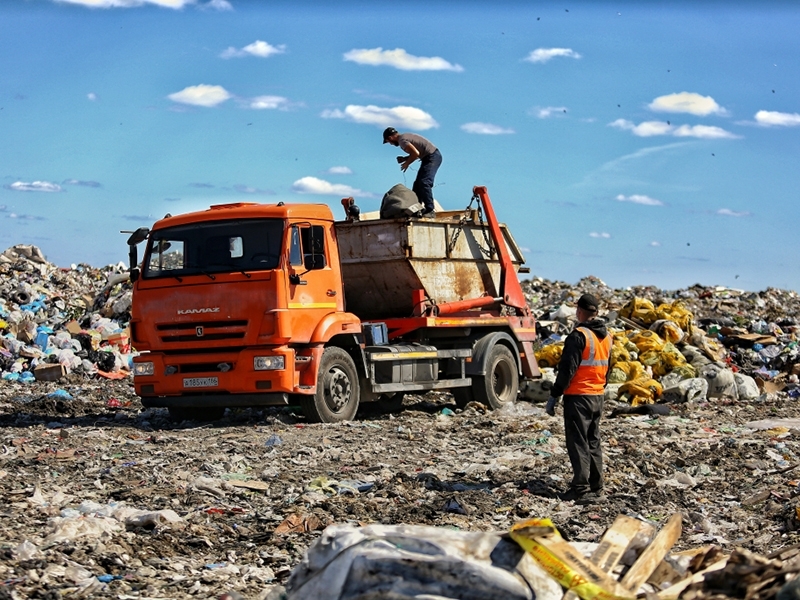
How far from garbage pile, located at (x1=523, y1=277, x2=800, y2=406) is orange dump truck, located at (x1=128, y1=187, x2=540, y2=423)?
2602 mm

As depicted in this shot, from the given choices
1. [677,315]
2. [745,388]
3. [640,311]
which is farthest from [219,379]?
[677,315]

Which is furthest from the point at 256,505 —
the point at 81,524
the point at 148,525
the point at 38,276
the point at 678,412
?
the point at 38,276

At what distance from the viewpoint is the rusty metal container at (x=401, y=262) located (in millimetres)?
12719

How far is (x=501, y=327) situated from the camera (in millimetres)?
14438

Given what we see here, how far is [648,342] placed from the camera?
16422 mm

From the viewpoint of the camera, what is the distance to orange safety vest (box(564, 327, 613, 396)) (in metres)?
7.81

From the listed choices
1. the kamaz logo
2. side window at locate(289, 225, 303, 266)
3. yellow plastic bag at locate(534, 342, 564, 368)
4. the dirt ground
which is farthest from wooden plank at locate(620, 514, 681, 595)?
yellow plastic bag at locate(534, 342, 564, 368)

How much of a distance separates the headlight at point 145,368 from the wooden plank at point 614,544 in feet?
25.9

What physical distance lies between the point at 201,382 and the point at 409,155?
4.09m

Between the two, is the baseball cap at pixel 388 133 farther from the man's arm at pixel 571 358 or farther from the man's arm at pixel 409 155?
the man's arm at pixel 571 358

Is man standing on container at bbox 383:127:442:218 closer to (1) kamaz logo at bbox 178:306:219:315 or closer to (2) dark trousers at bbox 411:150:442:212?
(2) dark trousers at bbox 411:150:442:212

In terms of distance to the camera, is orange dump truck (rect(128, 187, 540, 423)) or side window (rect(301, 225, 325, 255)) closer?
orange dump truck (rect(128, 187, 540, 423))

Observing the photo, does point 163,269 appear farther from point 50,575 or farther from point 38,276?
point 38,276

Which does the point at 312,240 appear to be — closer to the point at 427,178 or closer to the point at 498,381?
the point at 427,178
